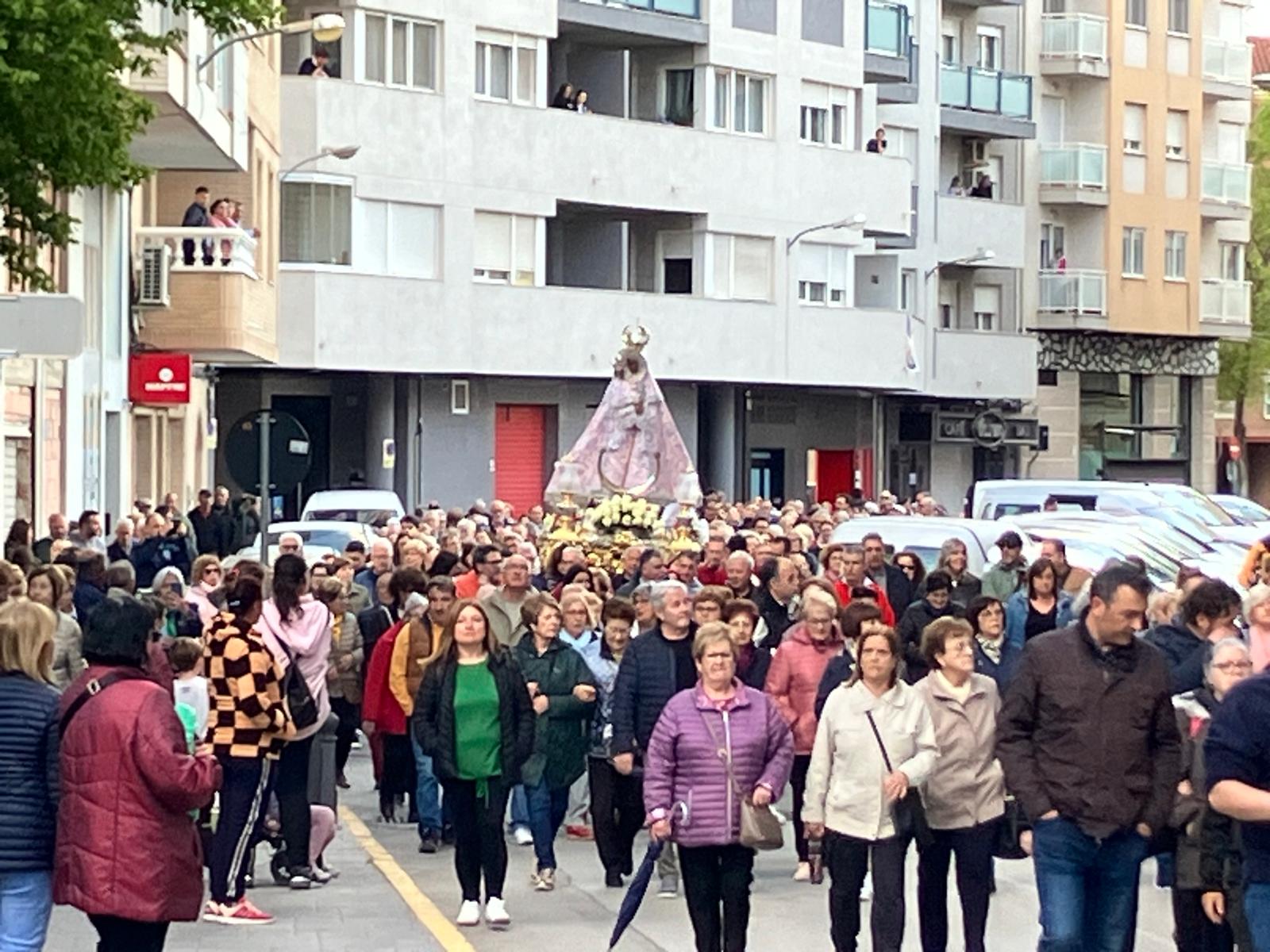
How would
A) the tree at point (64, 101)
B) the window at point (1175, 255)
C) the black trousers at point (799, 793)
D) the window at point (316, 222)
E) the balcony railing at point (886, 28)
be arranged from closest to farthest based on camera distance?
the black trousers at point (799, 793) → the tree at point (64, 101) → the window at point (316, 222) → the balcony railing at point (886, 28) → the window at point (1175, 255)

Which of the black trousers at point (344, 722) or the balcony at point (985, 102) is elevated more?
the balcony at point (985, 102)

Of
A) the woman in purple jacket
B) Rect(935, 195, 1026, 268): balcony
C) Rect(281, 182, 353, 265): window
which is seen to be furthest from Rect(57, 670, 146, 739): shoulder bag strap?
Rect(935, 195, 1026, 268): balcony

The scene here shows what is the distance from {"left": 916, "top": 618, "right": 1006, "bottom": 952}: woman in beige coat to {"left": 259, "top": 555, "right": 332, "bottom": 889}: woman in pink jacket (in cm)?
388

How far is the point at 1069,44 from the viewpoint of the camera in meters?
70.9

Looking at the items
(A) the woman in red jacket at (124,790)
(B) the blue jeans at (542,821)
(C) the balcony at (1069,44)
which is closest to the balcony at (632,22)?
(C) the balcony at (1069,44)

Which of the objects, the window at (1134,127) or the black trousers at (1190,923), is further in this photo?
the window at (1134,127)

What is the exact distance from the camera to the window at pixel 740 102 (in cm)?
5662

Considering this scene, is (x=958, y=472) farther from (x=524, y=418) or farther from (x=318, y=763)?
(x=318, y=763)

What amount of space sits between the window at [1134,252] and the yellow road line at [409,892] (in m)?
53.6

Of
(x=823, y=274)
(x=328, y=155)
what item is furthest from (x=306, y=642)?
(x=823, y=274)

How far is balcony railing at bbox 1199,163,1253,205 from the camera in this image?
74.9 meters

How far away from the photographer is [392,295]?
164 feet

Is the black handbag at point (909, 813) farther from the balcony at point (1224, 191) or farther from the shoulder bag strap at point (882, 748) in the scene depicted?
the balcony at point (1224, 191)

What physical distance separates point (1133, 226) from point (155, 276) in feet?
126
